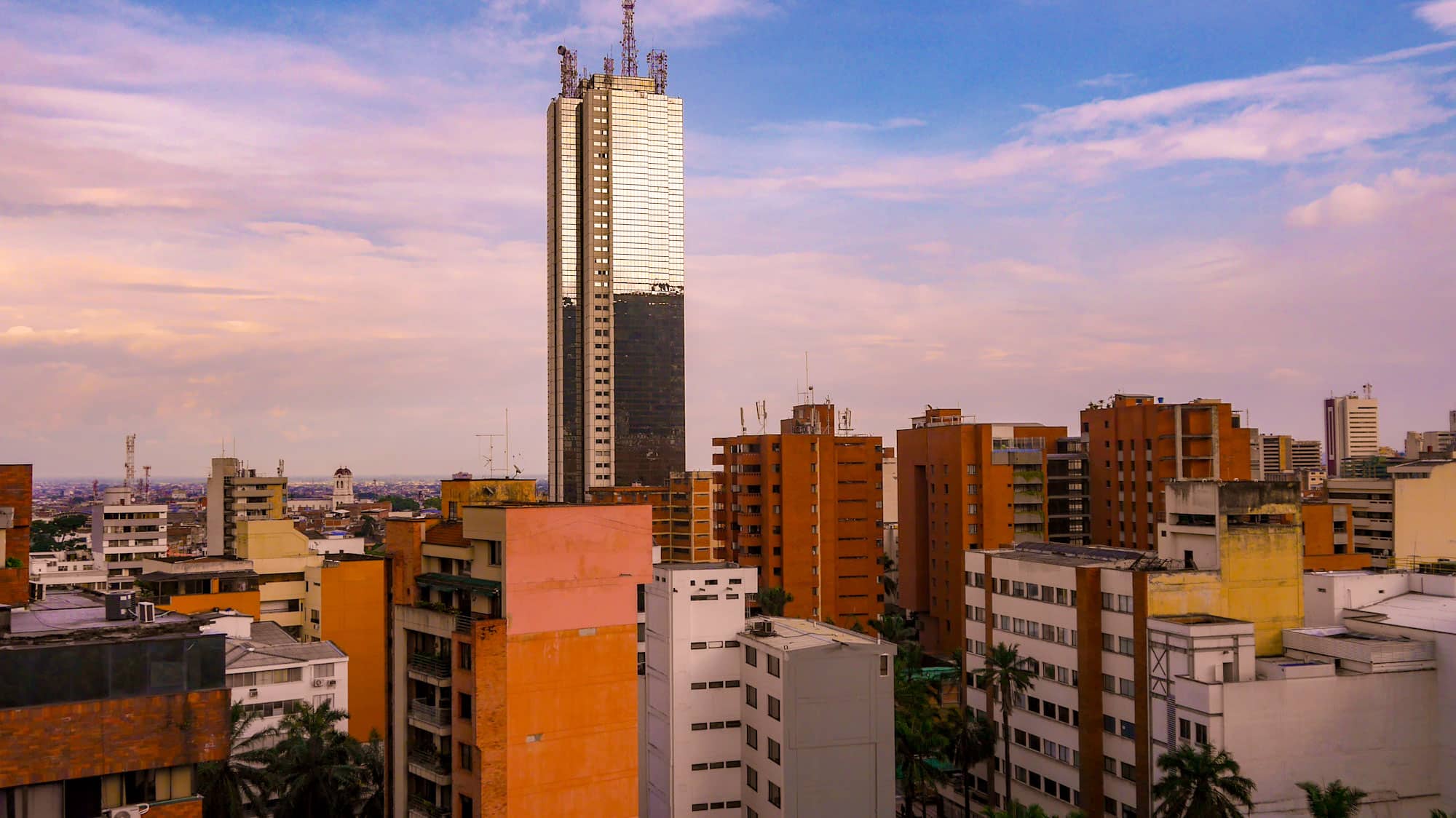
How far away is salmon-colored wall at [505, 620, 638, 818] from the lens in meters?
39.4

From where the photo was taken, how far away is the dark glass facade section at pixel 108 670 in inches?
988

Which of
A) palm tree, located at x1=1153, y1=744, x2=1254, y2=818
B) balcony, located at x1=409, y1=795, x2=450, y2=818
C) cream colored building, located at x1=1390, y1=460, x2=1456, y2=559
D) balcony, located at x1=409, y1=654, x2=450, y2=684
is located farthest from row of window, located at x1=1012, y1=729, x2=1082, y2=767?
cream colored building, located at x1=1390, y1=460, x2=1456, y2=559

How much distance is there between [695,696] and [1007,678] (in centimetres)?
1651

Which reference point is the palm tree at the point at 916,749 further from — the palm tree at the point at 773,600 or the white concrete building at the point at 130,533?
the white concrete building at the point at 130,533

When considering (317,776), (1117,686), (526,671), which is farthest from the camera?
(1117,686)

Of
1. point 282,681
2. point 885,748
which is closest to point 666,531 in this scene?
point 282,681

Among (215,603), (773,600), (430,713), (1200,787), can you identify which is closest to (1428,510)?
(773,600)

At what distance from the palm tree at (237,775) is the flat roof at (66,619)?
405 centimetres

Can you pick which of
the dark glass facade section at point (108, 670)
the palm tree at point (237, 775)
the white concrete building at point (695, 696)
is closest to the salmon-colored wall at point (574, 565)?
the palm tree at point (237, 775)

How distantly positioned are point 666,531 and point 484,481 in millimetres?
32146

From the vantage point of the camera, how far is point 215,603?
74.0m

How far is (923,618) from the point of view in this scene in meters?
104

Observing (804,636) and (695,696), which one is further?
(695,696)

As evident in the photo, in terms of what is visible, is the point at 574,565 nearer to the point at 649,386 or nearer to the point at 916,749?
the point at 916,749
